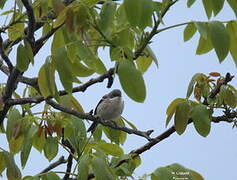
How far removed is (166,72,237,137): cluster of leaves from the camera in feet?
9.41

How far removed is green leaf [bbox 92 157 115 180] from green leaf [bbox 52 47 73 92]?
0.36 m

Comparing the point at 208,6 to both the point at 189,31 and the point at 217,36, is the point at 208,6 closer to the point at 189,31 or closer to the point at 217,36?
the point at 217,36

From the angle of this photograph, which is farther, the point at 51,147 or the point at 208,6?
the point at 51,147

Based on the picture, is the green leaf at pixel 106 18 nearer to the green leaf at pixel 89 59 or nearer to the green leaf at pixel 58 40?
the green leaf at pixel 89 59

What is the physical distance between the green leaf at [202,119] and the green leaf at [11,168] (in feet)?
3.28

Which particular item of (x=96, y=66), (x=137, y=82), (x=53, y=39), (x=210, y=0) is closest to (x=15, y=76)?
(x=53, y=39)

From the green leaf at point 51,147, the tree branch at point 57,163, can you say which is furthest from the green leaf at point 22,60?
the tree branch at point 57,163

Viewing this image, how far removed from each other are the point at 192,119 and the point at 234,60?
1.23ft

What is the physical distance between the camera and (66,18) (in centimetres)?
258

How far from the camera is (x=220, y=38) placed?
263 cm

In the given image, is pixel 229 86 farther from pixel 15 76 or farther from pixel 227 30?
pixel 15 76

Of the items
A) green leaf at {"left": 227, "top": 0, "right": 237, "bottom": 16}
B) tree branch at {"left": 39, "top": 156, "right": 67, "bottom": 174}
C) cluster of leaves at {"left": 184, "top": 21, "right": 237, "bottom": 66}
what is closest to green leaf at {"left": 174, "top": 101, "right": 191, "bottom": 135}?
cluster of leaves at {"left": 184, "top": 21, "right": 237, "bottom": 66}

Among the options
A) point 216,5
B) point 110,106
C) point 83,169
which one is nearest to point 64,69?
point 83,169

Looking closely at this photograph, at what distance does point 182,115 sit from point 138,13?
0.76 meters
